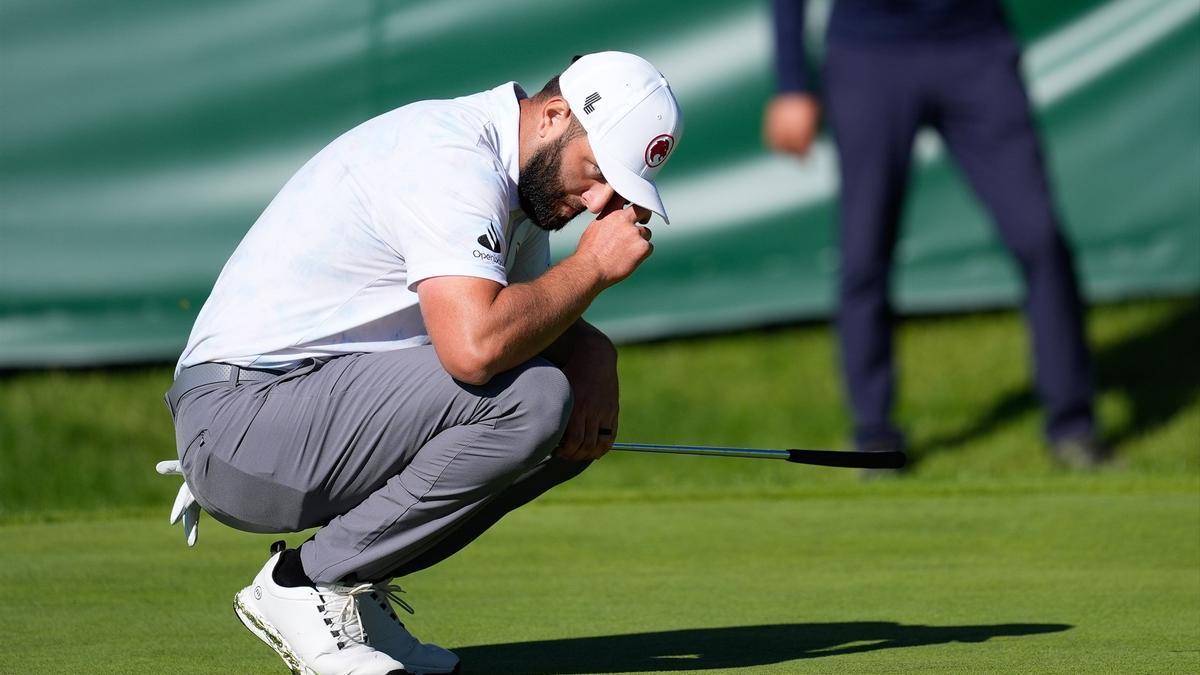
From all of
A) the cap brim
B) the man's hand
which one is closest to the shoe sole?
the man's hand

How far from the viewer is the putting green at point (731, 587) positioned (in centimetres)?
357

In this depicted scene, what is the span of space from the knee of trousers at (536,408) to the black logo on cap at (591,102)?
0.49 metres

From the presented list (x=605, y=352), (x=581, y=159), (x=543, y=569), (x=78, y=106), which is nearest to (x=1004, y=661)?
(x=605, y=352)

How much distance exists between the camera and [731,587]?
4418 mm

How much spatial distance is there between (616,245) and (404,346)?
454 millimetres

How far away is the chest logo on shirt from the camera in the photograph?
10.4 ft

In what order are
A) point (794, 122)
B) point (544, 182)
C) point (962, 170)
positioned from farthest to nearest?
point (794, 122)
point (962, 170)
point (544, 182)

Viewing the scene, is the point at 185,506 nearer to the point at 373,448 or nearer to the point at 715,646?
the point at 373,448

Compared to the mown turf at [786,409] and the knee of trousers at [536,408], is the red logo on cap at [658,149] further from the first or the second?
the mown turf at [786,409]

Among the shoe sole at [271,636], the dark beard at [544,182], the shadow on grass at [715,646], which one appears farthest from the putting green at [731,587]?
the dark beard at [544,182]

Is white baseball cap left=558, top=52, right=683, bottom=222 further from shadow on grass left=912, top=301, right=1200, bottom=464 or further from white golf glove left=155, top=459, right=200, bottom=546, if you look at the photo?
shadow on grass left=912, top=301, right=1200, bottom=464

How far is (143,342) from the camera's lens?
6.91 metres

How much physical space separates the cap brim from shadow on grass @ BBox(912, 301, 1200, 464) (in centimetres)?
371

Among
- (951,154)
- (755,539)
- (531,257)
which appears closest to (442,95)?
(951,154)
